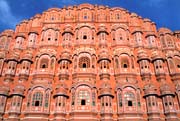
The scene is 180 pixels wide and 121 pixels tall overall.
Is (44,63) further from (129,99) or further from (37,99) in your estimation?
(129,99)

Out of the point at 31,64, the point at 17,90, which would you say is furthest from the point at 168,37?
the point at 17,90

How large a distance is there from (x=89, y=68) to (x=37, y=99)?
729cm

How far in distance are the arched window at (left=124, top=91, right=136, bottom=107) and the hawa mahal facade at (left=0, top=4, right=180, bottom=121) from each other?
11 cm

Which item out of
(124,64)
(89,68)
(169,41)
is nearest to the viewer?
(89,68)

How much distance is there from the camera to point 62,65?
1106 inches

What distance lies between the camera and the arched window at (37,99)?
83.7 feet

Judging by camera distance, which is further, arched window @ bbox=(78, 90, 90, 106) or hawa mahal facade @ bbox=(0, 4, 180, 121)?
arched window @ bbox=(78, 90, 90, 106)

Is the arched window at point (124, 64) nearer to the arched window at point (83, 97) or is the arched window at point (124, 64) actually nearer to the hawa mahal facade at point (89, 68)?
the hawa mahal facade at point (89, 68)

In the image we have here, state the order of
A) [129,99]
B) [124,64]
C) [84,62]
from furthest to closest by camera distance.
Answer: [84,62], [124,64], [129,99]

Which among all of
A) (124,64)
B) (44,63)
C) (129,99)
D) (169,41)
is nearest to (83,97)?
(129,99)

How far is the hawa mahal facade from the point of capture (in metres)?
25.0

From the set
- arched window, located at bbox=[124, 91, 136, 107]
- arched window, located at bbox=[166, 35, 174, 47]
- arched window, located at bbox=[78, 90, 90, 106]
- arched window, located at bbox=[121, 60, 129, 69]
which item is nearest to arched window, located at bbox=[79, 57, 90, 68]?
arched window, located at bbox=[78, 90, 90, 106]

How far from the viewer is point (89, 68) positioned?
28047mm

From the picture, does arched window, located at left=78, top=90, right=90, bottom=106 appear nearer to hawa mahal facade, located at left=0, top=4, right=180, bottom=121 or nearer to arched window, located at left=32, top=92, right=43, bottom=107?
hawa mahal facade, located at left=0, top=4, right=180, bottom=121
